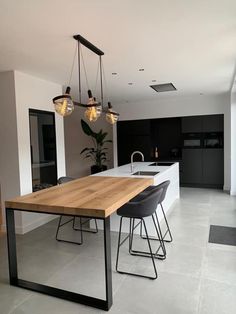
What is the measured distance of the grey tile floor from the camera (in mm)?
2128

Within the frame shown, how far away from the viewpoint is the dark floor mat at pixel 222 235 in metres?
3.39

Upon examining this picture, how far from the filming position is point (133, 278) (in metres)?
2.55

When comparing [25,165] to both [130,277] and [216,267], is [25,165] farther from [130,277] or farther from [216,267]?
[216,267]

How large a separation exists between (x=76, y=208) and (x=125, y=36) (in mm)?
1852

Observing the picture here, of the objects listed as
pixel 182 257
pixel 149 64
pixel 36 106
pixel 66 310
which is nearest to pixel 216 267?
pixel 182 257

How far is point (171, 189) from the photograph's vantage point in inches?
195

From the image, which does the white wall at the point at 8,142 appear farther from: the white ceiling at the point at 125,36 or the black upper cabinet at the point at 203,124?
the black upper cabinet at the point at 203,124

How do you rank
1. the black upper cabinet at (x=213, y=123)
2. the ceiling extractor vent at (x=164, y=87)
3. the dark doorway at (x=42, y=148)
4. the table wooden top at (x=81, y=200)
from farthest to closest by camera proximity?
the black upper cabinet at (x=213, y=123), the ceiling extractor vent at (x=164, y=87), the dark doorway at (x=42, y=148), the table wooden top at (x=81, y=200)

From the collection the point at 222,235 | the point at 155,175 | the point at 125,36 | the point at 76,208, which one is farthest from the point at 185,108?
the point at 76,208

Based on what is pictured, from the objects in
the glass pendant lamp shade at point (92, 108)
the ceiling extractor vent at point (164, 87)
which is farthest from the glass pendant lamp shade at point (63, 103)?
the ceiling extractor vent at point (164, 87)

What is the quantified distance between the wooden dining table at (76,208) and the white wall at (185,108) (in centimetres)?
446

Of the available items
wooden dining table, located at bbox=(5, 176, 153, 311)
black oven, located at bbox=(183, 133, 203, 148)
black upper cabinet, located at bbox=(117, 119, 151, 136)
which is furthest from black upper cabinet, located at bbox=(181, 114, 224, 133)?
wooden dining table, located at bbox=(5, 176, 153, 311)

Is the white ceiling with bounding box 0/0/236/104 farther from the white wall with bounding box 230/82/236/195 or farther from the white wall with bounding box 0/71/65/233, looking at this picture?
the white wall with bounding box 230/82/236/195

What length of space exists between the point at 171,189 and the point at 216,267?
231 cm
